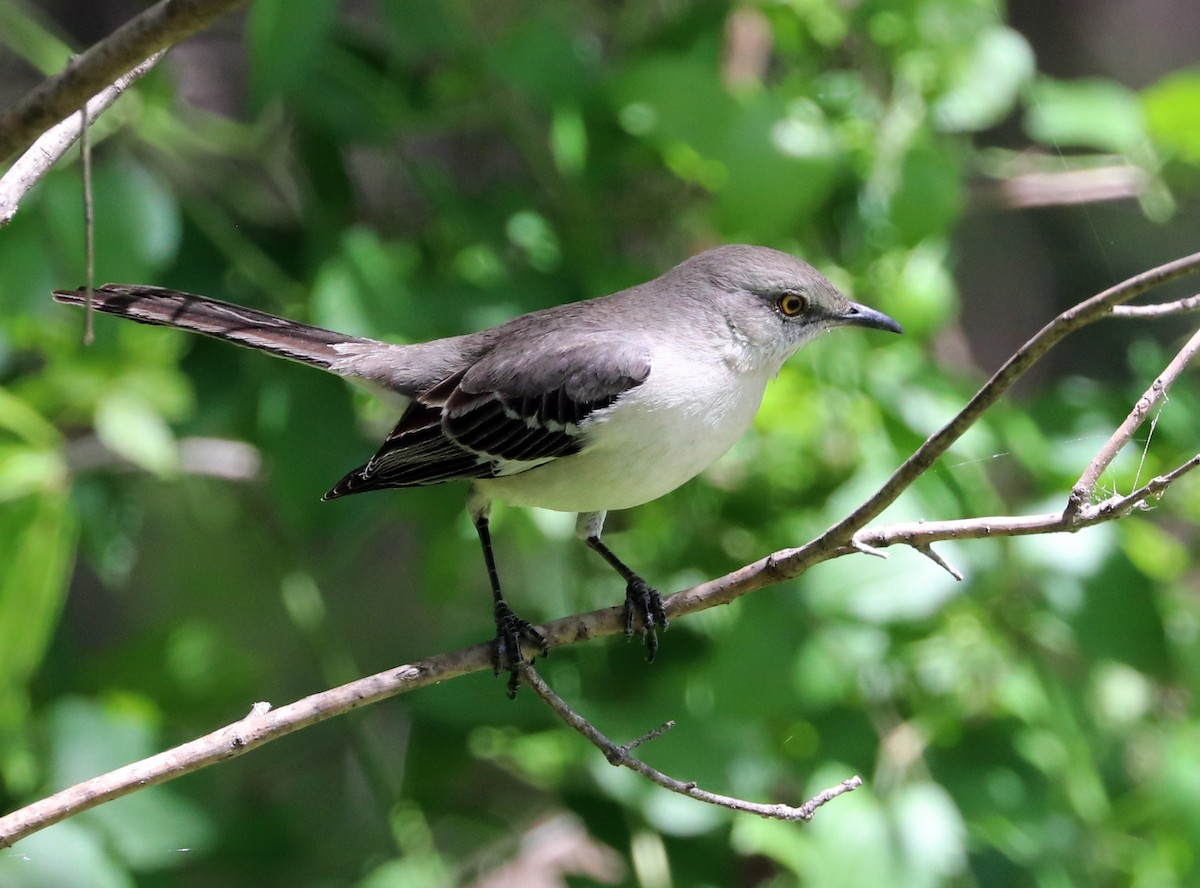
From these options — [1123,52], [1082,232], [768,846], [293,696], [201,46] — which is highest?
[201,46]

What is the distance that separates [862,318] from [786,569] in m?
1.11

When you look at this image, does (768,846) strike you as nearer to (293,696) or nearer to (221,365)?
(221,365)

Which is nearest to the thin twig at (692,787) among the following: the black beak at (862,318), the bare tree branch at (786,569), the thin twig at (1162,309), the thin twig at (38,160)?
the bare tree branch at (786,569)

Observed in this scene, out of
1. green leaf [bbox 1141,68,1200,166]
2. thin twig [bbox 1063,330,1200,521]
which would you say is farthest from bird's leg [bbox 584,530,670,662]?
green leaf [bbox 1141,68,1200,166]

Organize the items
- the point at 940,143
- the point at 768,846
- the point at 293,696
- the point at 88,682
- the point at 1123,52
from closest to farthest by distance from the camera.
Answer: the point at 768,846
the point at 940,143
the point at 88,682
the point at 293,696
the point at 1123,52

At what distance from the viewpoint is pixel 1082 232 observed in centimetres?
529

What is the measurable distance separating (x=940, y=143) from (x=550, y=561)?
5.76 ft

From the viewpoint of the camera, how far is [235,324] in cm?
315

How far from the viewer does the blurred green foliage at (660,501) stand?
3.04 meters

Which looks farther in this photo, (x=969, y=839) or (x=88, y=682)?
(x=88, y=682)

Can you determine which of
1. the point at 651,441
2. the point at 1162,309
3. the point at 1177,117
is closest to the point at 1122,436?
the point at 1162,309

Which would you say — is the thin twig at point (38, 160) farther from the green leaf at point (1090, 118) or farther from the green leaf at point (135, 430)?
the green leaf at point (1090, 118)

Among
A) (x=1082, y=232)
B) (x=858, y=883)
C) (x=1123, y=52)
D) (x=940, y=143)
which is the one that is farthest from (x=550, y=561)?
(x=1123, y=52)

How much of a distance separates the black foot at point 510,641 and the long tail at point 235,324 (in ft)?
2.68
